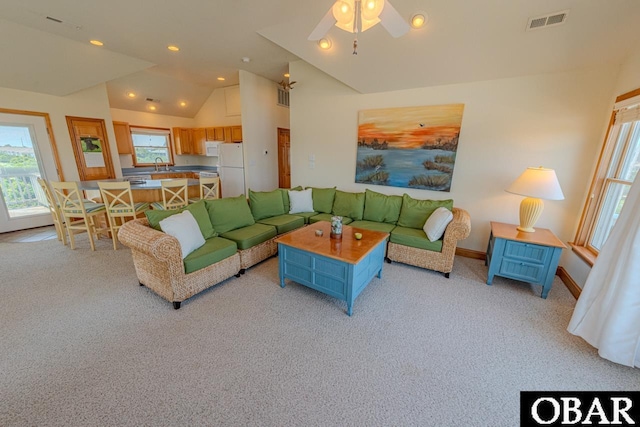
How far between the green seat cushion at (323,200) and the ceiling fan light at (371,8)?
8.86 ft

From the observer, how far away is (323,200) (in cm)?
420

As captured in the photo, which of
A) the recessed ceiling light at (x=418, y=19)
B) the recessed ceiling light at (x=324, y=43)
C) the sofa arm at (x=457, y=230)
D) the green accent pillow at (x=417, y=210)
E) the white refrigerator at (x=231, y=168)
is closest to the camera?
the recessed ceiling light at (x=418, y=19)

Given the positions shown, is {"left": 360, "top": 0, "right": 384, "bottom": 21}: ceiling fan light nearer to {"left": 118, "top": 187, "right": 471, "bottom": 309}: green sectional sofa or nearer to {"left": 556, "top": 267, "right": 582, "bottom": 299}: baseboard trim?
{"left": 118, "top": 187, "right": 471, "bottom": 309}: green sectional sofa

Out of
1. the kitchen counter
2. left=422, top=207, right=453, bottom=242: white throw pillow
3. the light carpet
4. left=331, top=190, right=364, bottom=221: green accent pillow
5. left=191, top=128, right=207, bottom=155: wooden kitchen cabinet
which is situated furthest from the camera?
left=191, top=128, right=207, bottom=155: wooden kitchen cabinet

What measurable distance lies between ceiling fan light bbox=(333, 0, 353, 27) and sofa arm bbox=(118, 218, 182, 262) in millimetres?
2281

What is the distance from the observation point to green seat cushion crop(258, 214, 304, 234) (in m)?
3.43

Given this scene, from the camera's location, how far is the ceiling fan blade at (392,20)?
166 centimetres

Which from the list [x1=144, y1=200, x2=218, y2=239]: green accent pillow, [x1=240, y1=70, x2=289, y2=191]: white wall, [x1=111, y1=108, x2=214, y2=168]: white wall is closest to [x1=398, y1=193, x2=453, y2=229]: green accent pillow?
[x1=144, y1=200, x2=218, y2=239]: green accent pillow

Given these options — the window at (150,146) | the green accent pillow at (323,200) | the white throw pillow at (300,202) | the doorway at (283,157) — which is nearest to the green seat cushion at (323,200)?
the green accent pillow at (323,200)

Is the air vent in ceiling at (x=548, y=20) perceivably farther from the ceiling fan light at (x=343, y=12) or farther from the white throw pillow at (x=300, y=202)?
the white throw pillow at (x=300, y=202)

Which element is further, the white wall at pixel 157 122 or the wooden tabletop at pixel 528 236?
the white wall at pixel 157 122

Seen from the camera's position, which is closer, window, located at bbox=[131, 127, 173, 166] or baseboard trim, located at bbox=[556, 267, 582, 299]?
baseboard trim, located at bbox=[556, 267, 582, 299]

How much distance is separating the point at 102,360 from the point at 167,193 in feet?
9.51

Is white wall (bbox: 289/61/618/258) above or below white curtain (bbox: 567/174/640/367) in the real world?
above
